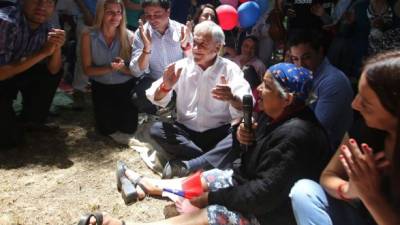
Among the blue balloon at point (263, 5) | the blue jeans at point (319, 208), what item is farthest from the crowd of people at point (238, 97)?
the blue balloon at point (263, 5)

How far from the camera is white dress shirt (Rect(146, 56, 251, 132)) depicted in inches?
142

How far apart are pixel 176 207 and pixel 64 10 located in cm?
401

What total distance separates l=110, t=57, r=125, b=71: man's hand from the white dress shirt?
0.74 m

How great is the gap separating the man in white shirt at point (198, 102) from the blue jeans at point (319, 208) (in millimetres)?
1351

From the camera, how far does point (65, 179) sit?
11.4 feet

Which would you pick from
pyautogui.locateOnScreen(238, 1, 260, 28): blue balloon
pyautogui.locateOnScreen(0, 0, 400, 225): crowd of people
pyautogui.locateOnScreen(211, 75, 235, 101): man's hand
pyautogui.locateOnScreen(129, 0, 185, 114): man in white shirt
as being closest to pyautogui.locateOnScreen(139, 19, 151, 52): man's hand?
pyautogui.locateOnScreen(0, 0, 400, 225): crowd of people

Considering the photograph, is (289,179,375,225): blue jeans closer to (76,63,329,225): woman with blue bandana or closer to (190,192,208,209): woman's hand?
(76,63,329,225): woman with blue bandana

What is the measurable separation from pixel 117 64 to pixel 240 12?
7.02 ft

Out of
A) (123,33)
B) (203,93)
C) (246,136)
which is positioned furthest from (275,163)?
(123,33)

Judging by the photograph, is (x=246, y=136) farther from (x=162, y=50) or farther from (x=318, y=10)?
(x=318, y=10)

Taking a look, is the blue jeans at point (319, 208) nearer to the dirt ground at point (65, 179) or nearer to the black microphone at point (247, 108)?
the black microphone at point (247, 108)

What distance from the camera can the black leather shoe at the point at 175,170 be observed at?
3439 millimetres

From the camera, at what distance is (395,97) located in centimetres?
172

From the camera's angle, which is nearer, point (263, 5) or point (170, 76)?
point (170, 76)
